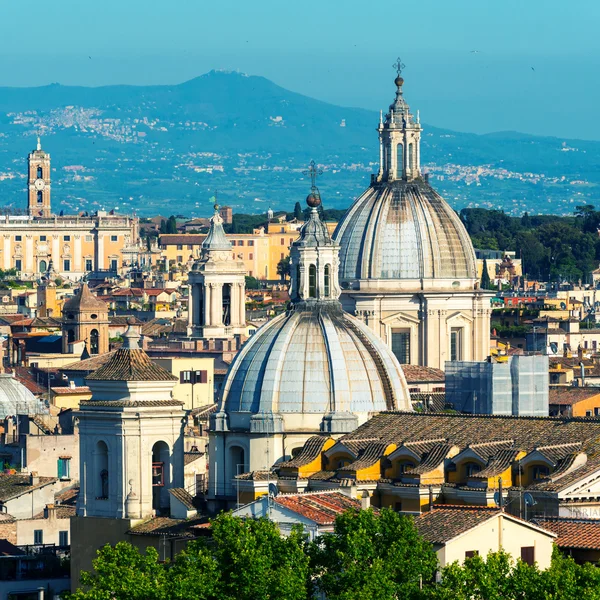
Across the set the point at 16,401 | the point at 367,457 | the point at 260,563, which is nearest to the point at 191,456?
the point at 367,457

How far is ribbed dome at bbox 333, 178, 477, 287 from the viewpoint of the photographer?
71875 mm

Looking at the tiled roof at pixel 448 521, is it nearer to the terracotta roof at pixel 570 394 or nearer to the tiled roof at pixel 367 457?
the tiled roof at pixel 367 457

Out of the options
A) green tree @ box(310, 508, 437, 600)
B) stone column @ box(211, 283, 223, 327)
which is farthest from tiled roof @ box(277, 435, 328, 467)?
stone column @ box(211, 283, 223, 327)

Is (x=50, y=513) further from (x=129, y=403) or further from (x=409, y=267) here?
(x=409, y=267)

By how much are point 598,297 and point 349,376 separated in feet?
299

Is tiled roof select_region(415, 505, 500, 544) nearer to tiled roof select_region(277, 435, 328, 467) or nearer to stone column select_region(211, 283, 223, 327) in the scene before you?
tiled roof select_region(277, 435, 328, 467)

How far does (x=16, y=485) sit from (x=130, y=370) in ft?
28.1

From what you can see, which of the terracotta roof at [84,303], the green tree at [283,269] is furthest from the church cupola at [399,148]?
the green tree at [283,269]

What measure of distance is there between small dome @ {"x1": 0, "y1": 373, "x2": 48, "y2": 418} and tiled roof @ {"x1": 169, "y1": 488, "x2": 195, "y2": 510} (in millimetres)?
20398

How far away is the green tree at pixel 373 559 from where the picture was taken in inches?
1478

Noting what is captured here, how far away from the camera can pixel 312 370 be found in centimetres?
4653

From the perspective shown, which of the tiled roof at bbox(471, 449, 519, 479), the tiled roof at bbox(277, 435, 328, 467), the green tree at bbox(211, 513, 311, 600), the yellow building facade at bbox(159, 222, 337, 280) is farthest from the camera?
the yellow building facade at bbox(159, 222, 337, 280)

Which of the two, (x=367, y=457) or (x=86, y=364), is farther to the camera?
(x=86, y=364)

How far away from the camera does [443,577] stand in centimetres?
3716
